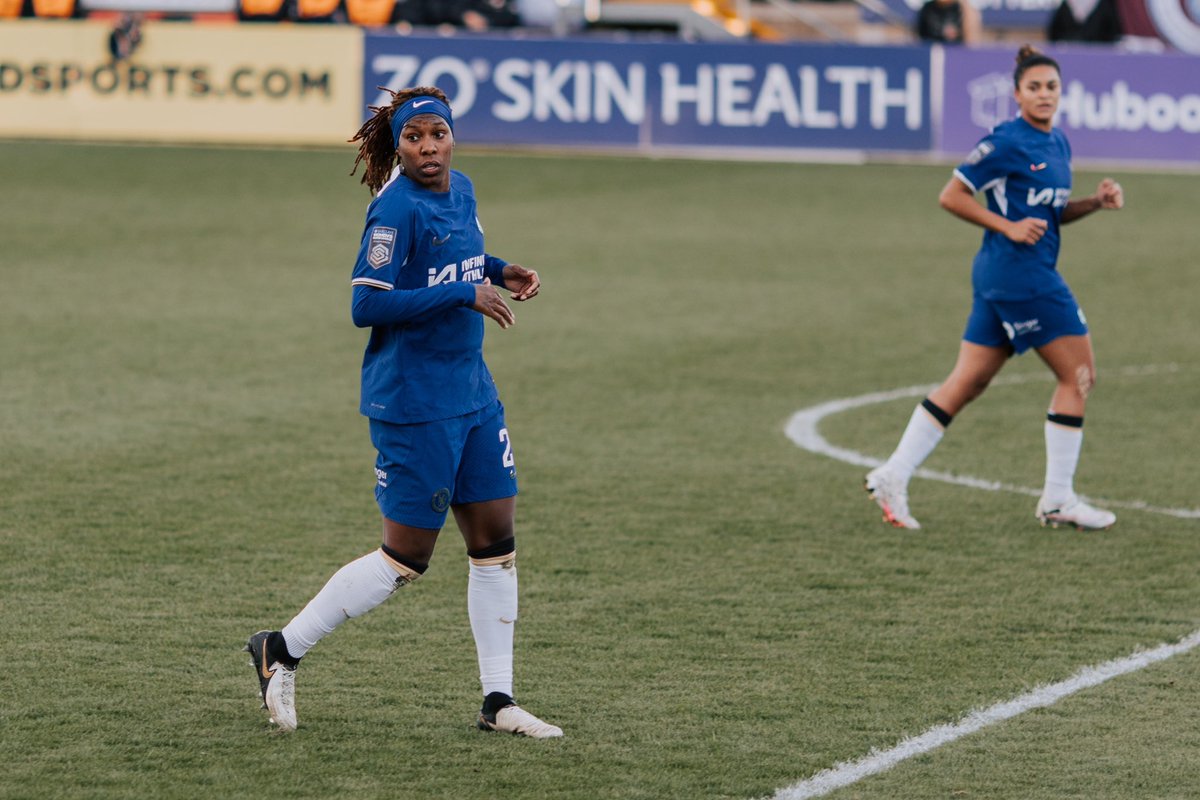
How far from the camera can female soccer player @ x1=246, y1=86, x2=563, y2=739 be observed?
212 inches

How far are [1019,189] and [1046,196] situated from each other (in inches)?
4.9

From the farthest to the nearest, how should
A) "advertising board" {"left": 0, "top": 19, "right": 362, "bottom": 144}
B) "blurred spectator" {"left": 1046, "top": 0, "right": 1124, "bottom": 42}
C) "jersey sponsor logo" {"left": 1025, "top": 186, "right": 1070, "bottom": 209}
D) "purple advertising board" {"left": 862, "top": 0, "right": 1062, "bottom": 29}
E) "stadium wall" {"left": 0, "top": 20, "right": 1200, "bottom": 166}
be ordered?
"purple advertising board" {"left": 862, "top": 0, "right": 1062, "bottom": 29} < "blurred spectator" {"left": 1046, "top": 0, "right": 1124, "bottom": 42} < "advertising board" {"left": 0, "top": 19, "right": 362, "bottom": 144} < "stadium wall" {"left": 0, "top": 20, "right": 1200, "bottom": 166} < "jersey sponsor logo" {"left": 1025, "top": 186, "right": 1070, "bottom": 209}

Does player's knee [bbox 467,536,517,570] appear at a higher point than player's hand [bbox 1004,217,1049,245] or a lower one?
lower

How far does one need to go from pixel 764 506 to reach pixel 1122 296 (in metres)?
7.40

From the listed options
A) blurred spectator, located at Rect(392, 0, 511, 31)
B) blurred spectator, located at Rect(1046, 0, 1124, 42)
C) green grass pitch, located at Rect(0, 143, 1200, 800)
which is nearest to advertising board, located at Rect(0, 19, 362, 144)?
blurred spectator, located at Rect(392, 0, 511, 31)

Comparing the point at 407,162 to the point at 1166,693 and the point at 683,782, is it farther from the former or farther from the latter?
the point at 1166,693

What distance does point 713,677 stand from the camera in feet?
20.5

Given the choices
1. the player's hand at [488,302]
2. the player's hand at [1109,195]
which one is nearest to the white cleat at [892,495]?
the player's hand at [1109,195]

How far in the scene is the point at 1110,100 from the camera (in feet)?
76.3

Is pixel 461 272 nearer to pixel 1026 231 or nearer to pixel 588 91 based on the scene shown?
pixel 1026 231

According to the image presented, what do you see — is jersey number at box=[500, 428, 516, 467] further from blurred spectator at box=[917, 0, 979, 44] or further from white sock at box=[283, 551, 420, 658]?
blurred spectator at box=[917, 0, 979, 44]

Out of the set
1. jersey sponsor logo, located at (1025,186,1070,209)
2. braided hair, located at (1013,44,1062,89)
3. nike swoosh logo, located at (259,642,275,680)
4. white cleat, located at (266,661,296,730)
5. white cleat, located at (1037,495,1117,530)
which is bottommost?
white cleat, located at (1037,495,1117,530)

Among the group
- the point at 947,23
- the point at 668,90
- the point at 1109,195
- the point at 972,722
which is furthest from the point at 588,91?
the point at 972,722

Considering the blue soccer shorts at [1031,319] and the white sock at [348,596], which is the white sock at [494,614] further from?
the blue soccer shorts at [1031,319]
